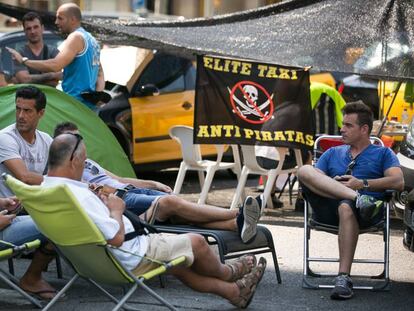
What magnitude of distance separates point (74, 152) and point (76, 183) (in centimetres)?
19

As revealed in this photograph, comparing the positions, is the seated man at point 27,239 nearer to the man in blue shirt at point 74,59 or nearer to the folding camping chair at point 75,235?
the folding camping chair at point 75,235

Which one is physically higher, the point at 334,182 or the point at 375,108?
the point at 334,182

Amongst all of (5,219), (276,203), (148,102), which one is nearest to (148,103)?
(148,102)

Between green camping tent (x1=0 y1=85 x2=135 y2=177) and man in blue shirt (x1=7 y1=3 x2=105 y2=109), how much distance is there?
43cm

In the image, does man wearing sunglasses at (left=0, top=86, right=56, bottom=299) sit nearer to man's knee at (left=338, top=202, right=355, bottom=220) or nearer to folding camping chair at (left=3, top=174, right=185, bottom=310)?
folding camping chair at (left=3, top=174, right=185, bottom=310)

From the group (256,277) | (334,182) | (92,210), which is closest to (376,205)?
(334,182)

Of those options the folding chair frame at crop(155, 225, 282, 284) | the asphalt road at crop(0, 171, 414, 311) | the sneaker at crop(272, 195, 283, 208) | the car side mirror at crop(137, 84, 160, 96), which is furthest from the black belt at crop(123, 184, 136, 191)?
the car side mirror at crop(137, 84, 160, 96)

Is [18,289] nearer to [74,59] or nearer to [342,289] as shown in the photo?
[342,289]

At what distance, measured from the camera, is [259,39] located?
1112cm

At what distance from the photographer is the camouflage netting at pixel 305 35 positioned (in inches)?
418

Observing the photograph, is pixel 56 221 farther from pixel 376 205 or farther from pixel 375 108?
pixel 375 108

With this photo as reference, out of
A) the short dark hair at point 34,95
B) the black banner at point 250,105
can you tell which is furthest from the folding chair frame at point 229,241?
the black banner at point 250,105

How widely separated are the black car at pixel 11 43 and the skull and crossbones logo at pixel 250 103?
8.26 ft

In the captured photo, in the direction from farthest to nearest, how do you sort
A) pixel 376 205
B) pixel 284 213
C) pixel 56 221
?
pixel 284 213 < pixel 376 205 < pixel 56 221
